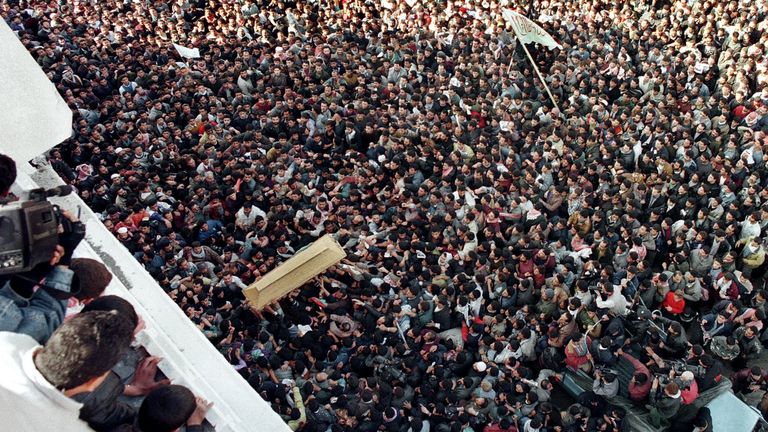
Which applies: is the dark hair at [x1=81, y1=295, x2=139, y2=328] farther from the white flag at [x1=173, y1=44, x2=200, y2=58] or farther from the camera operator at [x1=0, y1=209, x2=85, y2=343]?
the white flag at [x1=173, y1=44, x2=200, y2=58]

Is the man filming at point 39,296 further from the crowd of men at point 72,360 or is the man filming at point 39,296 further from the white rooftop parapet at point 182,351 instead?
the white rooftop parapet at point 182,351

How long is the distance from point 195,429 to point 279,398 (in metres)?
4.21

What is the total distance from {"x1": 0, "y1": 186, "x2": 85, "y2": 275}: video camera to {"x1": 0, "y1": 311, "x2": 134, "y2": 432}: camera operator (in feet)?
1.44

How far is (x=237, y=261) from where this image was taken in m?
11.3

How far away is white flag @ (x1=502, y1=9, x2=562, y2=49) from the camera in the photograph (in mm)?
15164

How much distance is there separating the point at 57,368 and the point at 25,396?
0.72 feet

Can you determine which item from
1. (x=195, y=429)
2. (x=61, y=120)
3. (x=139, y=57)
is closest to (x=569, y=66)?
(x=139, y=57)

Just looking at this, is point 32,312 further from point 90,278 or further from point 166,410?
point 166,410

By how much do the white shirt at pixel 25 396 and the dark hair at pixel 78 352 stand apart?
0.05 meters

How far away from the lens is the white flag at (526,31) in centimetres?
1516

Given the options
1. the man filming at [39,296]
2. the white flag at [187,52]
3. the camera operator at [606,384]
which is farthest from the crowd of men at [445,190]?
the man filming at [39,296]

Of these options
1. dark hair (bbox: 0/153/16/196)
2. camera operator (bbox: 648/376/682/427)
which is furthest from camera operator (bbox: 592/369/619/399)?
dark hair (bbox: 0/153/16/196)

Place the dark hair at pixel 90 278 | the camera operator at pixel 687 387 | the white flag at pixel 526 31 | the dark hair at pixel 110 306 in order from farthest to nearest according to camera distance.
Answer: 1. the white flag at pixel 526 31
2. the camera operator at pixel 687 387
3. the dark hair at pixel 90 278
4. the dark hair at pixel 110 306

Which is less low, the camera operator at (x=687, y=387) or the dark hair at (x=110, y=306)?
the dark hair at (x=110, y=306)
